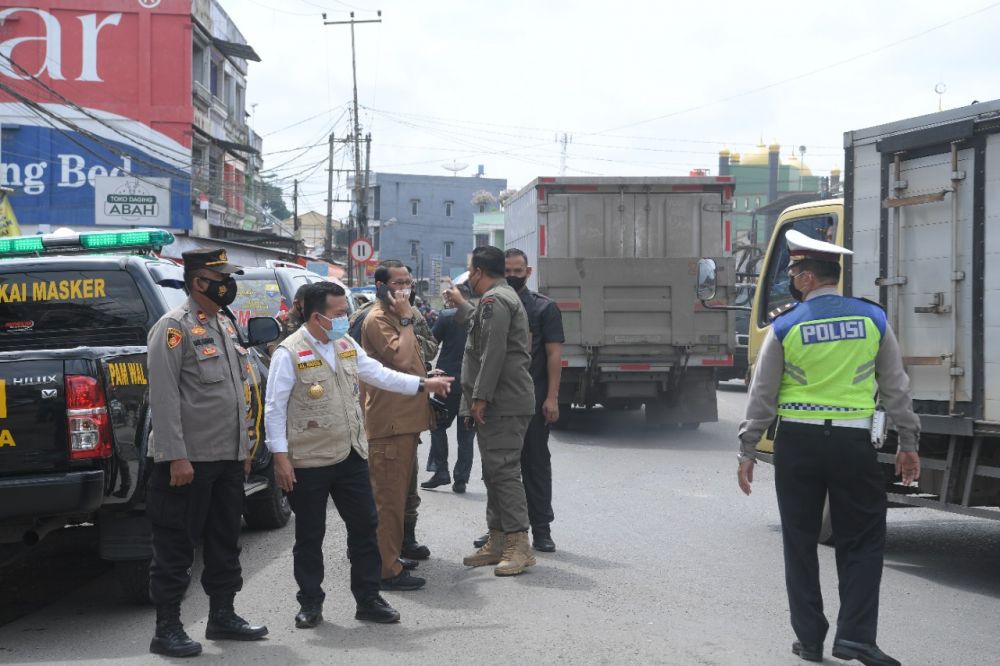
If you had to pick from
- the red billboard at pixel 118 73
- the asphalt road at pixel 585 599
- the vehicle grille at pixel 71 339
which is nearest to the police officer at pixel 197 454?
the asphalt road at pixel 585 599

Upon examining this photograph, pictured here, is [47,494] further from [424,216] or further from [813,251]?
[424,216]

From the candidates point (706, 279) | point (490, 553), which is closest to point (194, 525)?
point (490, 553)

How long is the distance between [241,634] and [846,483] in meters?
2.89

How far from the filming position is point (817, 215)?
8.13 m

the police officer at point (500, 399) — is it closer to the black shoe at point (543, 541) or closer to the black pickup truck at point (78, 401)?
the black shoe at point (543, 541)

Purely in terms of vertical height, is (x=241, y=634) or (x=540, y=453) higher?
(x=540, y=453)

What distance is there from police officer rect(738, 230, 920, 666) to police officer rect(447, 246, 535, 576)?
6.65 feet

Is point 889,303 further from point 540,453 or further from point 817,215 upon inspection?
point 540,453

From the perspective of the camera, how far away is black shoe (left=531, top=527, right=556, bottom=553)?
24.4ft

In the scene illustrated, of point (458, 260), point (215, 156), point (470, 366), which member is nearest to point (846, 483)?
point (470, 366)

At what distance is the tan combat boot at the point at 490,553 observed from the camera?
23.0 ft

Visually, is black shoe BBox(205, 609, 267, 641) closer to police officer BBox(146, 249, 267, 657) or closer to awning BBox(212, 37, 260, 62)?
police officer BBox(146, 249, 267, 657)

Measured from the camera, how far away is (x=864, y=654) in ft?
15.8

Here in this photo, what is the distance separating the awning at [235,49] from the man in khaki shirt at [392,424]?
3637 cm
